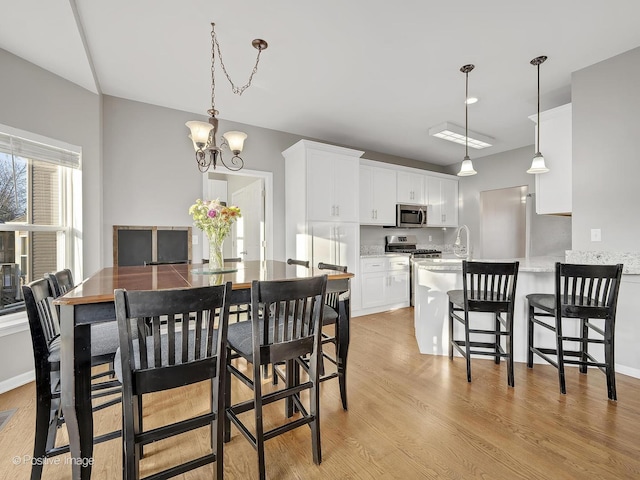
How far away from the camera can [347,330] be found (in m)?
2.10

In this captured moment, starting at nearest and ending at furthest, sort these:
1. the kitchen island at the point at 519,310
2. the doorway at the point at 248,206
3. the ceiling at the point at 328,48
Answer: the ceiling at the point at 328,48 < the kitchen island at the point at 519,310 < the doorway at the point at 248,206

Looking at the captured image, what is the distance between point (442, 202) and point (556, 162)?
9.11 ft

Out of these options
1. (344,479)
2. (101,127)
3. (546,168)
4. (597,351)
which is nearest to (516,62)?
(546,168)

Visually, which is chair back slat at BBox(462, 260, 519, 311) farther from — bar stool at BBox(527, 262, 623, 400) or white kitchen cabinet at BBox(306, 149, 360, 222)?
white kitchen cabinet at BBox(306, 149, 360, 222)

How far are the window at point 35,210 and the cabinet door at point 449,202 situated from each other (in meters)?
5.59

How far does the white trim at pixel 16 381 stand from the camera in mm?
2354

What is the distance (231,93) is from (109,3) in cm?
133

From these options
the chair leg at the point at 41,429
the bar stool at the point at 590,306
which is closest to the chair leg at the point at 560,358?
the bar stool at the point at 590,306

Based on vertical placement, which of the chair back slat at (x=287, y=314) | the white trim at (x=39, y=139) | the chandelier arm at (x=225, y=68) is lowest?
the chair back slat at (x=287, y=314)

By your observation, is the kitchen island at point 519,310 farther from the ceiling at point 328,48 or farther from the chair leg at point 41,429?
the chair leg at point 41,429

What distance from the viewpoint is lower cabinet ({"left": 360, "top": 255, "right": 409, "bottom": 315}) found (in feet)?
15.3

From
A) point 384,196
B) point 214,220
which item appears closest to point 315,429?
point 214,220

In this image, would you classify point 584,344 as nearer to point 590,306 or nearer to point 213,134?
point 590,306

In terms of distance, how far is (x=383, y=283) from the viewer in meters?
4.84
